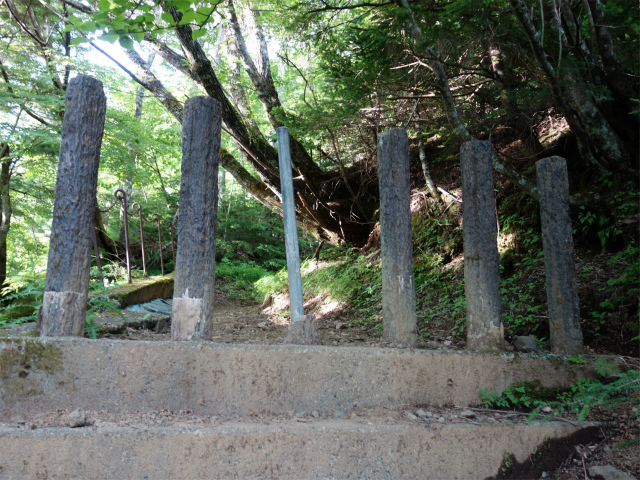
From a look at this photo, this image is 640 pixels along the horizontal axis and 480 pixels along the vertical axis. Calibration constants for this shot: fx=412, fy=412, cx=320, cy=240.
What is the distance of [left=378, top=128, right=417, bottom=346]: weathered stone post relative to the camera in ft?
10.8

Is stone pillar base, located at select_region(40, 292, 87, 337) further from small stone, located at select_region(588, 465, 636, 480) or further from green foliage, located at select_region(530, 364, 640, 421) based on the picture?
small stone, located at select_region(588, 465, 636, 480)

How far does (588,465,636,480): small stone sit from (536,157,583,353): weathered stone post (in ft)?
3.03

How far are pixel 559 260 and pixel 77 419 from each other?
361cm

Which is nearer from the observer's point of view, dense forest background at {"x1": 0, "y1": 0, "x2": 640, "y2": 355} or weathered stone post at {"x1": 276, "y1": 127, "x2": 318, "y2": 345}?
weathered stone post at {"x1": 276, "y1": 127, "x2": 318, "y2": 345}

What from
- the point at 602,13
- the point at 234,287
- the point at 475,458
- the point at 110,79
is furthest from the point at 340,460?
the point at 110,79

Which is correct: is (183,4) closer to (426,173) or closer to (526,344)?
(526,344)

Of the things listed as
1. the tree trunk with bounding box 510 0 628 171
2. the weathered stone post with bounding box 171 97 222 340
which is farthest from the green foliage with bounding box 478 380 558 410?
the tree trunk with bounding box 510 0 628 171

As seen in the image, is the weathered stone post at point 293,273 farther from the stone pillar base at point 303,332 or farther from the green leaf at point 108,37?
the green leaf at point 108,37

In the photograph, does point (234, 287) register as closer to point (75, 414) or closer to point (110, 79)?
point (110, 79)

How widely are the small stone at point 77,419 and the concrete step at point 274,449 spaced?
4 cm

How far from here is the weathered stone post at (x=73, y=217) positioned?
292 cm

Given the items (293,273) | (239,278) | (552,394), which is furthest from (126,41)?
(239,278)

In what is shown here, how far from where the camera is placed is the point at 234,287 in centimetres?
1191

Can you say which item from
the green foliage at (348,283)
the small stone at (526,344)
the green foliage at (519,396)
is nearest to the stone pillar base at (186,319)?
the green foliage at (519,396)
